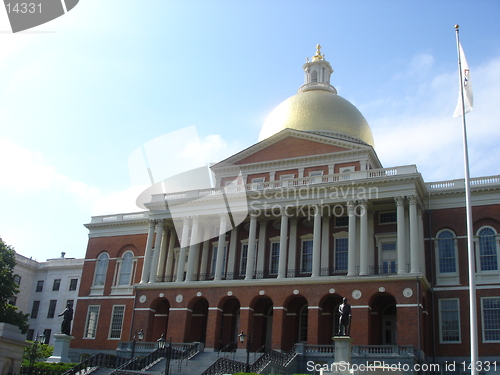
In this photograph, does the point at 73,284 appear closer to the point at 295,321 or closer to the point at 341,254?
the point at 295,321

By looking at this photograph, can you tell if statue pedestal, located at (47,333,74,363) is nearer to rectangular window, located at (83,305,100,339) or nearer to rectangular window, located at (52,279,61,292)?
rectangular window, located at (83,305,100,339)

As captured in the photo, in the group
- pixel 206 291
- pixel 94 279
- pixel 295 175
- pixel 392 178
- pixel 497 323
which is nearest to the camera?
pixel 497 323

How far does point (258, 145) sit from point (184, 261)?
12.6 m

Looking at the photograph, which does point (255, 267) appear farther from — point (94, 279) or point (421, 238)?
point (94, 279)

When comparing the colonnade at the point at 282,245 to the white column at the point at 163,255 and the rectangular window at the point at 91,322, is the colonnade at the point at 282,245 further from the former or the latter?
the rectangular window at the point at 91,322

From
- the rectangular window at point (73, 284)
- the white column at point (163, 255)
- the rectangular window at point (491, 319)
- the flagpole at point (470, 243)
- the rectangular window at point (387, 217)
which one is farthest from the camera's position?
the rectangular window at point (73, 284)

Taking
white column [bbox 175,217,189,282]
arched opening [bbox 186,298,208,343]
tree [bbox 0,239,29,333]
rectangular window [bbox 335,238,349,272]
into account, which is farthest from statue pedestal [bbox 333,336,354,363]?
tree [bbox 0,239,29,333]

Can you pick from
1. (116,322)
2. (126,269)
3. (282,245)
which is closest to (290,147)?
(282,245)

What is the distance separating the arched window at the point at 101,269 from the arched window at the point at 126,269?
A: 185cm

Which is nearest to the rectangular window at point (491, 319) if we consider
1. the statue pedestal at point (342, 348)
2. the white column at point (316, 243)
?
the white column at point (316, 243)

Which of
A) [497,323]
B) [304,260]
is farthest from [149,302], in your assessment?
[497,323]

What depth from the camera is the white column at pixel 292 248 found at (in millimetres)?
42594

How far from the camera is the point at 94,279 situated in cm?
5359

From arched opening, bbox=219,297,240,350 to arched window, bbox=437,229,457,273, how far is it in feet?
52.6
